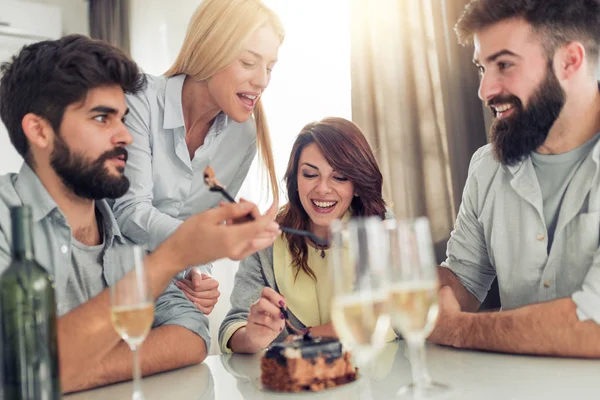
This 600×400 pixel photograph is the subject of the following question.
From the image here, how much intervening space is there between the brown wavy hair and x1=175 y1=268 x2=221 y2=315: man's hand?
427 millimetres

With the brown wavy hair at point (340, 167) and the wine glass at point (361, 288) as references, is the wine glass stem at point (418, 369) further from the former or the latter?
the brown wavy hair at point (340, 167)

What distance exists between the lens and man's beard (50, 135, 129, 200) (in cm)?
175

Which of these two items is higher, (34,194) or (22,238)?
(34,194)

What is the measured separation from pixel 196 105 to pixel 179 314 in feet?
3.23

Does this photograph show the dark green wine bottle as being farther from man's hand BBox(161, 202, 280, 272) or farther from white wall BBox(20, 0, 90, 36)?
white wall BBox(20, 0, 90, 36)

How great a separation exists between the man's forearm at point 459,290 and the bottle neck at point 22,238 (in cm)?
142

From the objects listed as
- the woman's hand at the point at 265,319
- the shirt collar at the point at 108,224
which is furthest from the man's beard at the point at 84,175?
the woman's hand at the point at 265,319

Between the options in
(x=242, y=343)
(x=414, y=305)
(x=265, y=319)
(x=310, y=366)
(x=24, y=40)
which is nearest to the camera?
(x=414, y=305)

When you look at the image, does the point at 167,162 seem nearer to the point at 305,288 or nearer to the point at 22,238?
the point at 305,288

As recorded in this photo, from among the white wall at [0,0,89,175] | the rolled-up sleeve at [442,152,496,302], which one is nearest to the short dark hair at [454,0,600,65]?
the rolled-up sleeve at [442,152,496,302]

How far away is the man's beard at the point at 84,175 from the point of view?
1748mm

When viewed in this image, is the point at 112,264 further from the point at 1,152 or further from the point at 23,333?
the point at 1,152

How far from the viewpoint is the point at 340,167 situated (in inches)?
93.9

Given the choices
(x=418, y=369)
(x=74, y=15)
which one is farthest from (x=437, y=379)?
(x=74, y=15)
